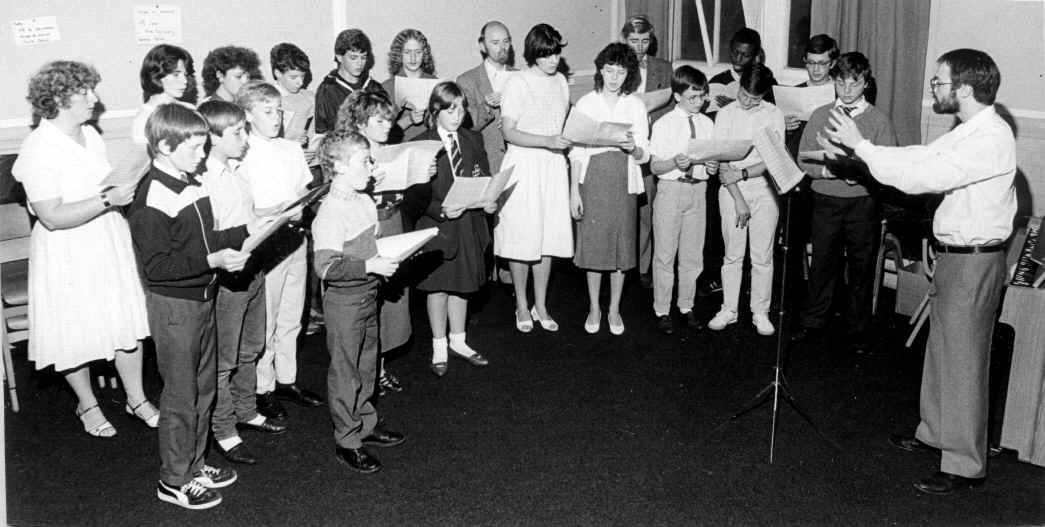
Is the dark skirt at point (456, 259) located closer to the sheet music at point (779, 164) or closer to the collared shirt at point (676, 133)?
the collared shirt at point (676, 133)

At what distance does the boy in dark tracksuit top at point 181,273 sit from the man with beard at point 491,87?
2315 millimetres

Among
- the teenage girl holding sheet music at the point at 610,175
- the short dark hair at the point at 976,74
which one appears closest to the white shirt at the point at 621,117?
the teenage girl holding sheet music at the point at 610,175

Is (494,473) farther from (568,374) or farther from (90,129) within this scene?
(90,129)

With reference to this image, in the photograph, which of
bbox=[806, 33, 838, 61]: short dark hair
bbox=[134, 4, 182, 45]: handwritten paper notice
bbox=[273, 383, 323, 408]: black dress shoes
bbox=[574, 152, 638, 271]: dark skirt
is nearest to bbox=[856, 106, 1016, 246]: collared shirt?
bbox=[574, 152, 638, 271]: dark skirt

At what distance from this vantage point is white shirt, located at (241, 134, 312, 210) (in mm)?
3838

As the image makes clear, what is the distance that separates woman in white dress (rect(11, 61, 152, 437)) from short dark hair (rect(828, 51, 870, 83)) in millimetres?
3446

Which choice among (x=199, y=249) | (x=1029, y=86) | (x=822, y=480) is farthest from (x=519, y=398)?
(x=1029, y=86)

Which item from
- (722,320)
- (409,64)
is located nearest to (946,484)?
(722,320)

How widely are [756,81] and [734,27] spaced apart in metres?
2.88

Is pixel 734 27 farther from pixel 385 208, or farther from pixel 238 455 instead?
pixel 238 455

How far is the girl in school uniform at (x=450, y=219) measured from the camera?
4371mm

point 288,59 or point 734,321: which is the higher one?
point 288,59

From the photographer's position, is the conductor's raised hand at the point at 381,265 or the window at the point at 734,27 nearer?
the conductor's raised hand at the point at 381,265

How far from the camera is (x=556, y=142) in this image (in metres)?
4.83
